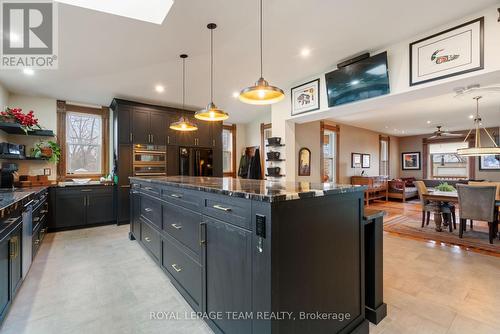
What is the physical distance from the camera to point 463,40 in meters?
2.62

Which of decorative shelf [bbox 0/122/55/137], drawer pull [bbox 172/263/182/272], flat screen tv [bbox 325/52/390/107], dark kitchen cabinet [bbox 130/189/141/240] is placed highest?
flat screen tv [bbox 325/52/390/107]

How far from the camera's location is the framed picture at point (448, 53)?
2.53 m

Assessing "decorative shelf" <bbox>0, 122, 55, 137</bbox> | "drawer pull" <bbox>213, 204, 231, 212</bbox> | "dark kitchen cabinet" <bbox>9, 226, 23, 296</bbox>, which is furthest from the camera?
"decorative shelf" <bbox>0, 122, 55, 137</bbox>

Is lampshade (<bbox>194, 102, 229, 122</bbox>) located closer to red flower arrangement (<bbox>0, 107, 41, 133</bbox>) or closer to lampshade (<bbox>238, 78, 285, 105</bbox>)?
lampshade (<bbox>238, 78, 285, 105</bbox>)

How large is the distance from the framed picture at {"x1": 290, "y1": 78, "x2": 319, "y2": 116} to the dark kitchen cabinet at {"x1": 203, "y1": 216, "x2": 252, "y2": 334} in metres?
3.39

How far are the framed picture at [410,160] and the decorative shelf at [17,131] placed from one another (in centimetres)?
1221

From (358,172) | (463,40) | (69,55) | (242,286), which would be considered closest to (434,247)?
(463,40)

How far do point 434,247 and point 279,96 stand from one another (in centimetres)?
334

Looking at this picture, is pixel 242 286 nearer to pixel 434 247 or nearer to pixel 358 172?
pixel 434 247

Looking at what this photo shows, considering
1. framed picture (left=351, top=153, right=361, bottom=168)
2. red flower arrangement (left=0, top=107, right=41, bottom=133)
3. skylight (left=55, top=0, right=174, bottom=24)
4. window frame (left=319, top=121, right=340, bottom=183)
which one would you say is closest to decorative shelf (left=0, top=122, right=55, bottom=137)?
red flower arrangement (left=0, top=107, right=41, bottom=133)

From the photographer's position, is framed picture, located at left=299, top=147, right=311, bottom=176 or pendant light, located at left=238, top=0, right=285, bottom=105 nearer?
pendant light, located at left=238, top=0, right=285, bottom=105

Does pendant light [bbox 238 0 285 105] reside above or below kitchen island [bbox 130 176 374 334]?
above

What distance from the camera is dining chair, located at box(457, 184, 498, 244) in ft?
11.9

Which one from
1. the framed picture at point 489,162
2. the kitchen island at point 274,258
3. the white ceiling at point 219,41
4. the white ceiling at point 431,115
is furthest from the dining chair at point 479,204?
the framed picture at point 489,162
